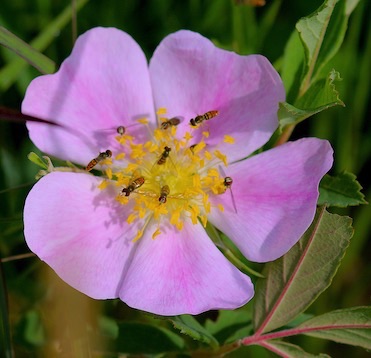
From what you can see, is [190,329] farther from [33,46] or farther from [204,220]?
[33,46]

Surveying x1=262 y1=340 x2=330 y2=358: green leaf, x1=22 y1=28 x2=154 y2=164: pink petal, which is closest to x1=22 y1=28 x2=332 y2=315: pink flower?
x1=22 y1=28 x2=154 y2=164: pink petal

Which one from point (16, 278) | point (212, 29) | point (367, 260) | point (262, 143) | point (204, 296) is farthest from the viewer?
point (367, 260)

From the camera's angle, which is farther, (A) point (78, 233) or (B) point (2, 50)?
(B) point (2, 50)

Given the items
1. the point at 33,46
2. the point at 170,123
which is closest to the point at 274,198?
the point at 170,123

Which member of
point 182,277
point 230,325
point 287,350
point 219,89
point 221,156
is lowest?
point 230,325

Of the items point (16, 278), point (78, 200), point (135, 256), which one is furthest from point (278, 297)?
point (16, 278)

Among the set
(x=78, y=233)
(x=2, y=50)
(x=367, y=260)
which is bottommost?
(x=367, y=260)

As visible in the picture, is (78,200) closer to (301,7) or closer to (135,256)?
(135,256)
